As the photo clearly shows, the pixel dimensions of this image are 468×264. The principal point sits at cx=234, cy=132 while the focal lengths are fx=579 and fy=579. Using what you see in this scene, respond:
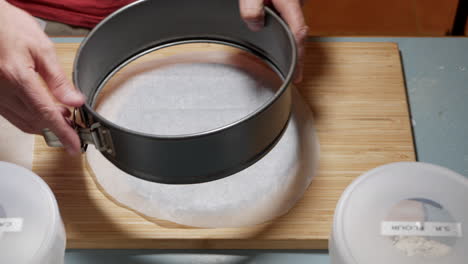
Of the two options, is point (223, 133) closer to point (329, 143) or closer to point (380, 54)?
point (329, 143)

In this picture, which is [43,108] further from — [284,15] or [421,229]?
A: [421,229]

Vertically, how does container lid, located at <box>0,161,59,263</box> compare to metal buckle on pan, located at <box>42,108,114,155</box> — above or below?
below

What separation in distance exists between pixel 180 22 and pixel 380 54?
0.25m

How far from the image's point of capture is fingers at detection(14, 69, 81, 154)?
1.71ft

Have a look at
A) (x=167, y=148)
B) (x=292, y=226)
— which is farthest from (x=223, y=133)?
(x=292, y=226)

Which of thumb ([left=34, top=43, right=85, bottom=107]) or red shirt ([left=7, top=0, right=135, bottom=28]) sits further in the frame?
red shirt ([left=7, top=0, right=135, bottom=28])

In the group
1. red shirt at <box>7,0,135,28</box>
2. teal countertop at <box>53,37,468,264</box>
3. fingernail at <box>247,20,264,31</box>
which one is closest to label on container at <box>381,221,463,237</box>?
teal countertop at <box>53,37,468,264</box>

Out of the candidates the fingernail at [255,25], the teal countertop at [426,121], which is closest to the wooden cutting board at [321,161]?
the teal countertop at [426,121]

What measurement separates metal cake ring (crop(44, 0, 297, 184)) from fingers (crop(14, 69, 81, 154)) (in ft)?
0.03

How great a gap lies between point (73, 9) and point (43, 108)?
1.12ft

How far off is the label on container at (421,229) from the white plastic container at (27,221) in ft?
0.99

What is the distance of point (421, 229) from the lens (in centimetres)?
52

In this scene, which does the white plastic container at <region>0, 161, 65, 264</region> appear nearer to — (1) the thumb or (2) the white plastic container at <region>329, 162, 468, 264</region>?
(1) the thumb

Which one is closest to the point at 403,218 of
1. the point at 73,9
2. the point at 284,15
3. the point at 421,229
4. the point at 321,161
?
the point at 421,229
